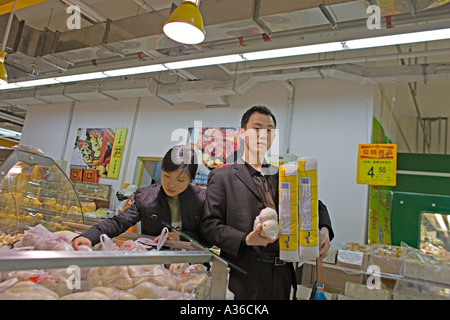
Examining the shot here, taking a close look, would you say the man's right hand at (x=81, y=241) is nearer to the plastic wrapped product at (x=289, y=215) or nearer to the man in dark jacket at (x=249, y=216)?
the man in dark jacket at (x=249, y=216)

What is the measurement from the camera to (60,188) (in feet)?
8.26

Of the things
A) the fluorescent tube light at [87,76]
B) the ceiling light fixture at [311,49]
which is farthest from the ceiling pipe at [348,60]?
the fluorescent tube light at [87,76]

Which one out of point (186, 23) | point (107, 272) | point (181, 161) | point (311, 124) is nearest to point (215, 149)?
point (311, 124)

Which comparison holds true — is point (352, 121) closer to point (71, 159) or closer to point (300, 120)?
point (300, 120)

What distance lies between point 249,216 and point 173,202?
0.51 meters

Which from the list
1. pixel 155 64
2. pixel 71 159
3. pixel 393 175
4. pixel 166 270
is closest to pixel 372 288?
pixel 166 270

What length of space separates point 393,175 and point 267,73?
8.15 feet

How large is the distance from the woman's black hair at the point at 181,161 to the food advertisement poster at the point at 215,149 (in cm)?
365

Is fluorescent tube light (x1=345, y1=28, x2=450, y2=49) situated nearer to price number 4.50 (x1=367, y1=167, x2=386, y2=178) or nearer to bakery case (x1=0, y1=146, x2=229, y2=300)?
price number 4.50 (x1=367, y1=167, x2=386, y2=178)

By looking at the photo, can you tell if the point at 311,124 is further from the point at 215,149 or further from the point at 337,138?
the point at 215,149

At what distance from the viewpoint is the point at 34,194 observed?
7.74 feet

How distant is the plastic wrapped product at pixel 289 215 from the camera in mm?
1270

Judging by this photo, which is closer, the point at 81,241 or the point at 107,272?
the point at 107,272

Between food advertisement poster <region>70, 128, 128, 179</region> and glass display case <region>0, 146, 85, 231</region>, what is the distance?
4.47m
